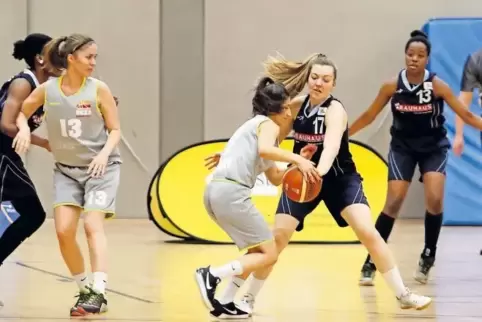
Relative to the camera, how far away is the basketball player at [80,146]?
473 centimetres

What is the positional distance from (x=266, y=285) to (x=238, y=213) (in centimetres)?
143

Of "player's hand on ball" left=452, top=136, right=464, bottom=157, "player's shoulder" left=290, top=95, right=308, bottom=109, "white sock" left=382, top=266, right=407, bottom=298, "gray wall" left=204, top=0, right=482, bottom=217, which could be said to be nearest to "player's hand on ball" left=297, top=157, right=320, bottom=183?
"player's shoulder" left=290, top=95, right=308, bottom=109

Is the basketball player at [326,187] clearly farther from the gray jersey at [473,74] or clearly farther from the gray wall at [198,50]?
the gray wall at [198,50]

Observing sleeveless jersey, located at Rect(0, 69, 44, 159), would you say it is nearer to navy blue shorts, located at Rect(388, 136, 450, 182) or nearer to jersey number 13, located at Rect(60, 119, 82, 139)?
jersey number 13, located at Rect(60, 119, 82, 139)

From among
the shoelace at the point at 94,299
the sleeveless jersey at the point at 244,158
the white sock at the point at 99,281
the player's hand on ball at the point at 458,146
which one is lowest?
the shoelace at the point at 94,299

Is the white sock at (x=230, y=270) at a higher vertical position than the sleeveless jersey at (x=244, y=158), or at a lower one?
lower

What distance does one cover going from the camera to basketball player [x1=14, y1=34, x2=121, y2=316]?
15.5 feet

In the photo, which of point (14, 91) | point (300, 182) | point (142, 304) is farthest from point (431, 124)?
point (14, 91)

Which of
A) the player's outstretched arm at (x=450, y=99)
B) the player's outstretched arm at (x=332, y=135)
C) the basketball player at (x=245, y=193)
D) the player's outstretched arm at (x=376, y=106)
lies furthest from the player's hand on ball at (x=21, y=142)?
the player's outstretched arm at (x=450, y=99)

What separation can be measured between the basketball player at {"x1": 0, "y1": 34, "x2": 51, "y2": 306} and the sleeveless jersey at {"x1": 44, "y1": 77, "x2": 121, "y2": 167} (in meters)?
0.23

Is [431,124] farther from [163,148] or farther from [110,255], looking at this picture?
[163,148]

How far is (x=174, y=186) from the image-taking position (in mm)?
8766

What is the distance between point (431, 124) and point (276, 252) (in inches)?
71.0

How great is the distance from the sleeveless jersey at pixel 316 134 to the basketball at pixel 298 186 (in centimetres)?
33
